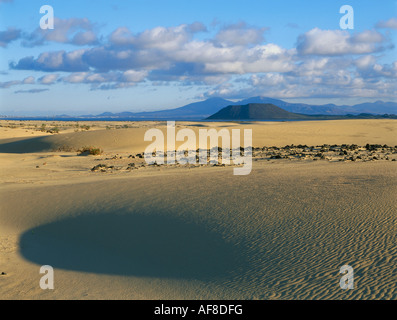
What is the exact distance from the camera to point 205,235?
9625 mm

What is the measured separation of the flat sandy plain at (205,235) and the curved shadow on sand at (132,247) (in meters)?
0.03

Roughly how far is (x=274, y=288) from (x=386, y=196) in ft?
19.9

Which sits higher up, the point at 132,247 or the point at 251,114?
the point at 251,114

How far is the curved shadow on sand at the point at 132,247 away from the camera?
8.30 m

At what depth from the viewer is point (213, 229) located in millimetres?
9867

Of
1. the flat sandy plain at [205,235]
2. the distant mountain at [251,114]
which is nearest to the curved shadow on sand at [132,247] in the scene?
the flat sandy plain at [205,235]

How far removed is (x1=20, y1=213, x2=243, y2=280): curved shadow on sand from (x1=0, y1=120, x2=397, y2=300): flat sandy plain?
28mm

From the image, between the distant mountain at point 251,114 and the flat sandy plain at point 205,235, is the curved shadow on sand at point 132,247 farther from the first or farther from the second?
the distant mountain at point 251,114

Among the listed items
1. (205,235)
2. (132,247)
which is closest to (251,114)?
(205,235)

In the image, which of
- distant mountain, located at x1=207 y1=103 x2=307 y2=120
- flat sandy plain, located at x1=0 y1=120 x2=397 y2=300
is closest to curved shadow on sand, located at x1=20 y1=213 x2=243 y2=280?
flat sandy plain, located at x1=0 y1=120 x2=397 y2=300

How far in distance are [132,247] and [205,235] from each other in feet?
5.97

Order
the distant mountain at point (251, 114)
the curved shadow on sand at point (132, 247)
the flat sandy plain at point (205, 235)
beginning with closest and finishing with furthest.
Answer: the flat sandy plain at point (205, 235) → the curved shadow on sand at point (132, 247) → the distant mountain at point (251, 114)

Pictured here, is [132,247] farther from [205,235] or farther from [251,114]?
[251,114]
